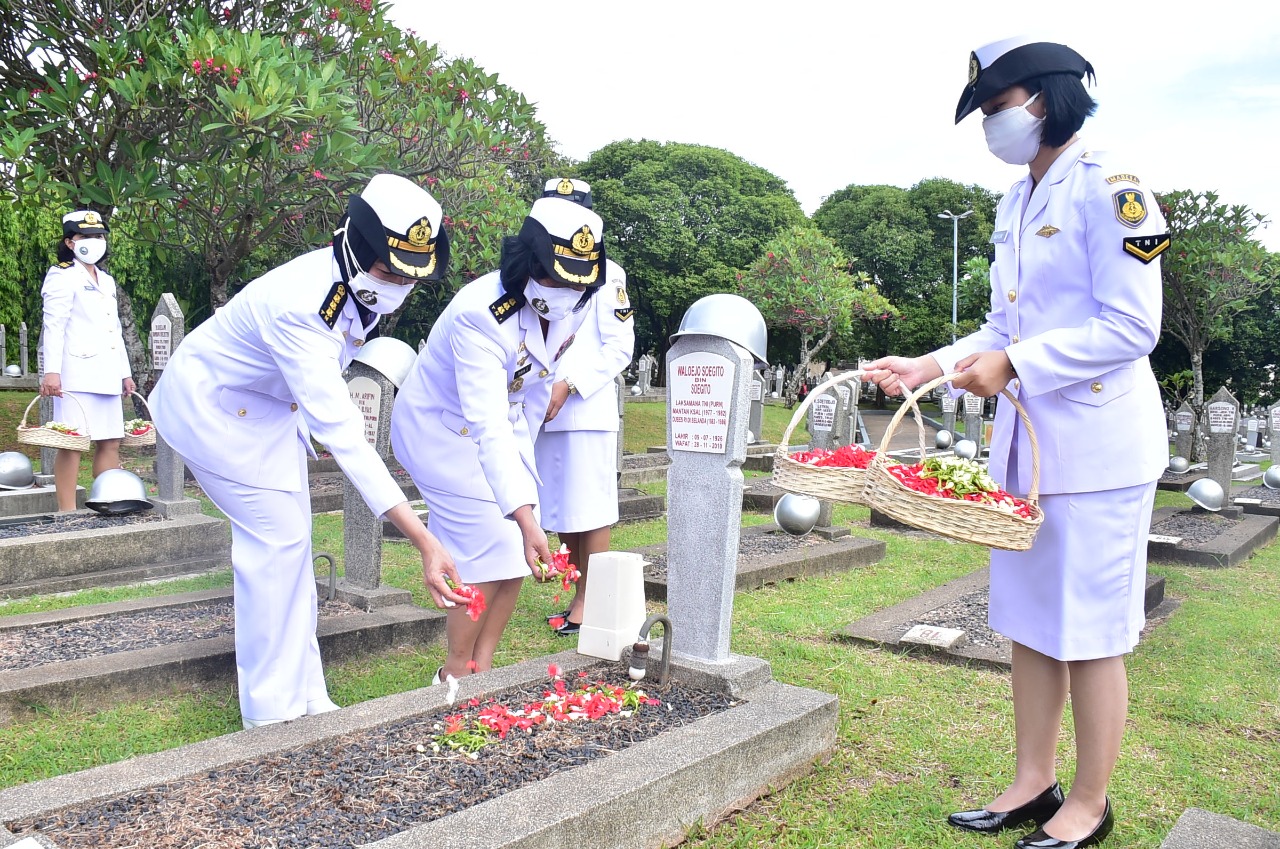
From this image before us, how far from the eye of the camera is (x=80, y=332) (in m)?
8.00

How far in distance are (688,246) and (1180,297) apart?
58.4 ft

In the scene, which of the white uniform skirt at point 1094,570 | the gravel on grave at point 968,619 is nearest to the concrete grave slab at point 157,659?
the gravel on grave at point 968,619

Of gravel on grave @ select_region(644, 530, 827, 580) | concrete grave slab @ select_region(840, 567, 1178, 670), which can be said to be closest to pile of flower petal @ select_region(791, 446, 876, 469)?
concrete grave slab @ select_region(840, 567, 1178, 670)

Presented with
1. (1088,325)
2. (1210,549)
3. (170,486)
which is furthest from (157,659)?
(1210,549)

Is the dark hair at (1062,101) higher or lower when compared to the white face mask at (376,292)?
higher

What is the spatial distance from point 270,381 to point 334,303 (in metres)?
0.53

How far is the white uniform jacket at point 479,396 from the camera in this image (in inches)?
150

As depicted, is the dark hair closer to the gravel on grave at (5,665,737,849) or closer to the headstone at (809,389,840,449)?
the gravel on grave at (5,665,737,849)

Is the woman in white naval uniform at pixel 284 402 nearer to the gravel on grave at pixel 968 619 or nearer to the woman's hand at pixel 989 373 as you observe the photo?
the woman's hand at pixel 989 373

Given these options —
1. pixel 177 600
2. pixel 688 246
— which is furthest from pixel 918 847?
pixel 688 246

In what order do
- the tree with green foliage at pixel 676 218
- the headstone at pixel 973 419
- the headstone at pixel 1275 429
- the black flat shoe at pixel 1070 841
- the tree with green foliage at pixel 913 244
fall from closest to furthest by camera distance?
1. the black flat shoe at pixel 1070 841
2. the headstone at pixel 1275 429
3. the headstone at pixel 973 419
4. the tree with green foliage at pixel 676 218
5. the tree with green foliage at pixel 913 244

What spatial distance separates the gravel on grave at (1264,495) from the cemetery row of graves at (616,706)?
19.0ft

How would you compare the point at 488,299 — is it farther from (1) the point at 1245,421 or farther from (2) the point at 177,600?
(1) the point at 1245,421

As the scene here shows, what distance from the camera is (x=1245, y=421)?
26312mm
